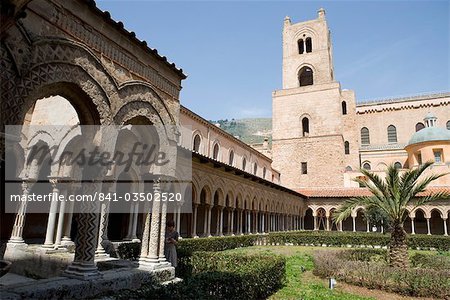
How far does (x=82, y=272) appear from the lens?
596 cm

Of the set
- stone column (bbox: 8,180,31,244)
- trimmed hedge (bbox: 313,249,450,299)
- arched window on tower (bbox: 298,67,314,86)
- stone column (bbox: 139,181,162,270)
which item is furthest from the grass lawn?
arched window on tower (bbox: 298,67,314,86)

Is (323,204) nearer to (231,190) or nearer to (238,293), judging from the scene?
(231,190)

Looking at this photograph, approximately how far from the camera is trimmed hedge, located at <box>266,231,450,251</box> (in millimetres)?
21812

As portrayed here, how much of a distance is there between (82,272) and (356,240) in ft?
69.5

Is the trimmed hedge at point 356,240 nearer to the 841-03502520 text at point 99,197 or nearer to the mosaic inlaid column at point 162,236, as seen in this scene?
the 841-03502520 text at point 99,197

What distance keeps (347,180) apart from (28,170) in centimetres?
3148

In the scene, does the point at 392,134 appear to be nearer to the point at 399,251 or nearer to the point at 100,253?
the point at 399,251

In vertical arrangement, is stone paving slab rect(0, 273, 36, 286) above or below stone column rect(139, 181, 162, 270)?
below

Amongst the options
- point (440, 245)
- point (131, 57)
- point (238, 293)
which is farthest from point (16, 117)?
point (440, 245)

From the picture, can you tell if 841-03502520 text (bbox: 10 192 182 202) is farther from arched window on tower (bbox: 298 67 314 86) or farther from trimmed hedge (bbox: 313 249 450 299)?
arched window on tower (bbox: 298 67 314 86)

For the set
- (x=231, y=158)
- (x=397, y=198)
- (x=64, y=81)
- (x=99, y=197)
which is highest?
(x=231, y=158)

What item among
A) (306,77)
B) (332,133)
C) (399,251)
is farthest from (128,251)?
(306,77)

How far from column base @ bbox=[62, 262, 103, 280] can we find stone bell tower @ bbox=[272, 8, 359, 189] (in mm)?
32934

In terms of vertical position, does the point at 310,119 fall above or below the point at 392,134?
above
